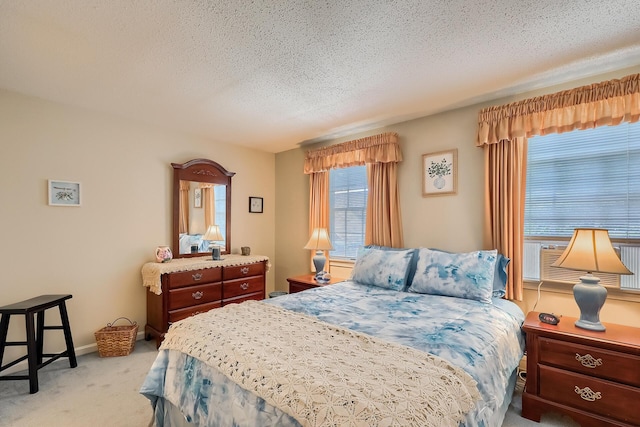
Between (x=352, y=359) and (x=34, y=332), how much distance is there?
8.80 ft

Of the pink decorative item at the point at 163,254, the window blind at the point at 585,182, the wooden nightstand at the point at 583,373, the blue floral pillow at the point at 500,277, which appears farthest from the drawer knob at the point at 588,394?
the pink decorative item at the point at 163,254

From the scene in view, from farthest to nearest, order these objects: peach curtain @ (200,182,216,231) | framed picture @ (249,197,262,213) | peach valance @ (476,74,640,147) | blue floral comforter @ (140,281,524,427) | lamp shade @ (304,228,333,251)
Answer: framed picture @ (249,197,262,213), peach curtain @ (200,182,216,231), lamp shade @ (304,228,333,251), peach valance @ (476,74,640,147), blue floral comforter @ (140,281,524,427)

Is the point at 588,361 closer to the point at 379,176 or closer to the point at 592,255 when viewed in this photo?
the point at 592,255

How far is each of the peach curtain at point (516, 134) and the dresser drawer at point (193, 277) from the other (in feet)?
9.52

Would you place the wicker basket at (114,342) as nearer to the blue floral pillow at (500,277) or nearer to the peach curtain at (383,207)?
the peach curtain at (383,207)

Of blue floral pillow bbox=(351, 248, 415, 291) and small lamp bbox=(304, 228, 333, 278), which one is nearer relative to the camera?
blue floral pillow bbox=(351, 248, 415, 291)

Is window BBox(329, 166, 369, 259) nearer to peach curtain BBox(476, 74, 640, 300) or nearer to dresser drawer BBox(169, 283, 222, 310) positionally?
peach curtain BBox(476, 74, 640, 300)

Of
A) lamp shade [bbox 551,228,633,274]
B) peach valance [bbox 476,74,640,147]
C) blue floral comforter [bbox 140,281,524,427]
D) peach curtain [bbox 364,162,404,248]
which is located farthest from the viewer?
peach curtain [bbox 364,162,404,248]

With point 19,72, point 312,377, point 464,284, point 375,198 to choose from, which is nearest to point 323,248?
point 375,198

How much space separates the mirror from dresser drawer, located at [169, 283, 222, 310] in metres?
0.57

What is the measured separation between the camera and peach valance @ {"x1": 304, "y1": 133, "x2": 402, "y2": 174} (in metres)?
3.35

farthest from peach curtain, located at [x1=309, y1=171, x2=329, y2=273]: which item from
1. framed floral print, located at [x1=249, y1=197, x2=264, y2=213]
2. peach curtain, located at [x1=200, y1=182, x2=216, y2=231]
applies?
peach curtain, located at [x1=200, y1=182, x2=216, y2=231]

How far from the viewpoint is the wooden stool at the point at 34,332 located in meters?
2.32

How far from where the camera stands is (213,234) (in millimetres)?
4031
